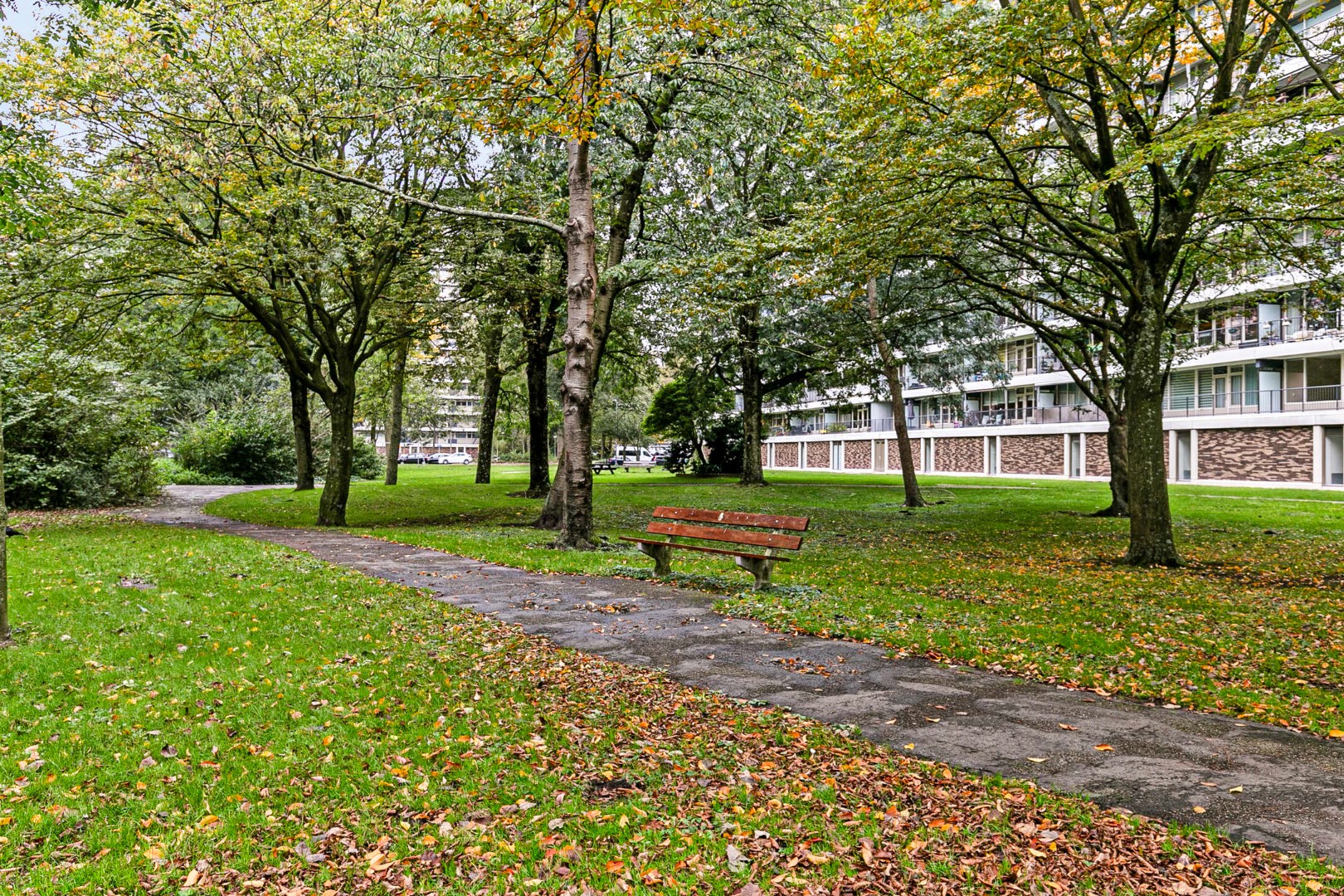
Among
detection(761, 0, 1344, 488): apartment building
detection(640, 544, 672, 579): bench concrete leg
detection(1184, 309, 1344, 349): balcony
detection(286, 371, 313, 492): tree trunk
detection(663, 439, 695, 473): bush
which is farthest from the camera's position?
detection(663, 439, 695, 473): bush

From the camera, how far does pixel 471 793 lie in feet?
14.1

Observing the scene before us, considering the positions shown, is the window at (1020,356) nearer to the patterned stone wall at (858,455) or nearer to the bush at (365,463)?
the patterned stone wall at (858,455)

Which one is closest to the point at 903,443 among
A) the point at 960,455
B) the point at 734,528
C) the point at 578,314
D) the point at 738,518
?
the point at 578,314

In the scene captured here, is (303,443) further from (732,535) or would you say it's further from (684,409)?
(732,535)

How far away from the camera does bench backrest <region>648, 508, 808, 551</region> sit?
30.6 feet

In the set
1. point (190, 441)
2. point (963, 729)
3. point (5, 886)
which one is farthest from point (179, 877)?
point (190, 441)

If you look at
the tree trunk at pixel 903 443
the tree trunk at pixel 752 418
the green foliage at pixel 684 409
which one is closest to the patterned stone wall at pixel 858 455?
the green foliage at pixel 684 409

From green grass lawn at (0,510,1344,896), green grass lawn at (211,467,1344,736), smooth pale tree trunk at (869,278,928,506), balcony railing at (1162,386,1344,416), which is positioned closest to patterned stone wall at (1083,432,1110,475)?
balcony railing at (1162,386,1344,416)

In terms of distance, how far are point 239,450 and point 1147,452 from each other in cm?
3514

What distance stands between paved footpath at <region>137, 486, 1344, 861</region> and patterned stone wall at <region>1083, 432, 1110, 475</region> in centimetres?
4046

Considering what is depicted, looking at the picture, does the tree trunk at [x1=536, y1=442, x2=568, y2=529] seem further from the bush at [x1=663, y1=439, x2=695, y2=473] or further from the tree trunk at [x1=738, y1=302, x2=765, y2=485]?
the bush at [x1=663, y1=439, x2=695, y2=473]

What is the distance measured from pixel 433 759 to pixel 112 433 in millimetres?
21838

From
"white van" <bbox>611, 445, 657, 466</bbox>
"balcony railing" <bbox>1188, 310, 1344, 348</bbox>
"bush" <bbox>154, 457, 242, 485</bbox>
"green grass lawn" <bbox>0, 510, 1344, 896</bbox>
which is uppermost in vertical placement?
"balcony railing" <bbox>1188, 310, 1344, 348</bbox>

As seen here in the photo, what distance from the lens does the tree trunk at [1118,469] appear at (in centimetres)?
2075
